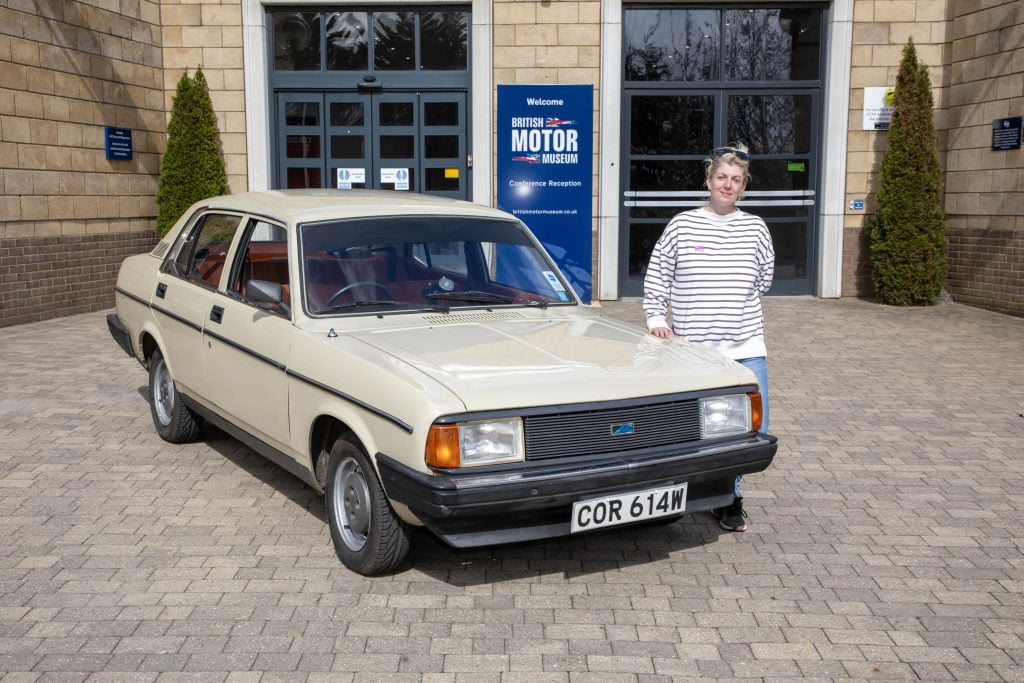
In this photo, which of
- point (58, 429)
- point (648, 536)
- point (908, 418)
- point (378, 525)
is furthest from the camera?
point (908, 418)

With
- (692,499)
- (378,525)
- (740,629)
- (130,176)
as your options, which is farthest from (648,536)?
(130,176)

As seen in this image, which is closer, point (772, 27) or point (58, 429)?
point (58, 429)

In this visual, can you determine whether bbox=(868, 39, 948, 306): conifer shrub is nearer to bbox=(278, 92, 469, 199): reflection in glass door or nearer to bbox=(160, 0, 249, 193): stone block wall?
bbox=(278, 92, 469, 199): reflection in glass door

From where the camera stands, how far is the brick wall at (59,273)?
38.7 feet

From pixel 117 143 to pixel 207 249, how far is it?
8.01 m

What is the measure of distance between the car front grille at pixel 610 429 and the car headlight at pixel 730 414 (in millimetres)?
55

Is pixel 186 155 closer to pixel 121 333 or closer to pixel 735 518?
pixel 121 333

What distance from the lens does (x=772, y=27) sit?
14.2 meters

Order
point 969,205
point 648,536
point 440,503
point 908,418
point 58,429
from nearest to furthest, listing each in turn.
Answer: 1. point 440,503
2. point 648,536
3. point 58,429
4. point 908,418
5. point 969,205

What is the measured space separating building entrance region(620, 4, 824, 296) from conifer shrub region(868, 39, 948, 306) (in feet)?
3.76

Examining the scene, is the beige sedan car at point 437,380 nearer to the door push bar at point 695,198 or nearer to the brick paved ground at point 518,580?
the brick paved ground at point 518,580

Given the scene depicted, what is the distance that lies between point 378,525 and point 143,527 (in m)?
1.49

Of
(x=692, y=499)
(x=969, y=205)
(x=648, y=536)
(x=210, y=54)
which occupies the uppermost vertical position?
(x=210, y=54)

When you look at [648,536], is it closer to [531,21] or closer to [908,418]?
[908,418]
